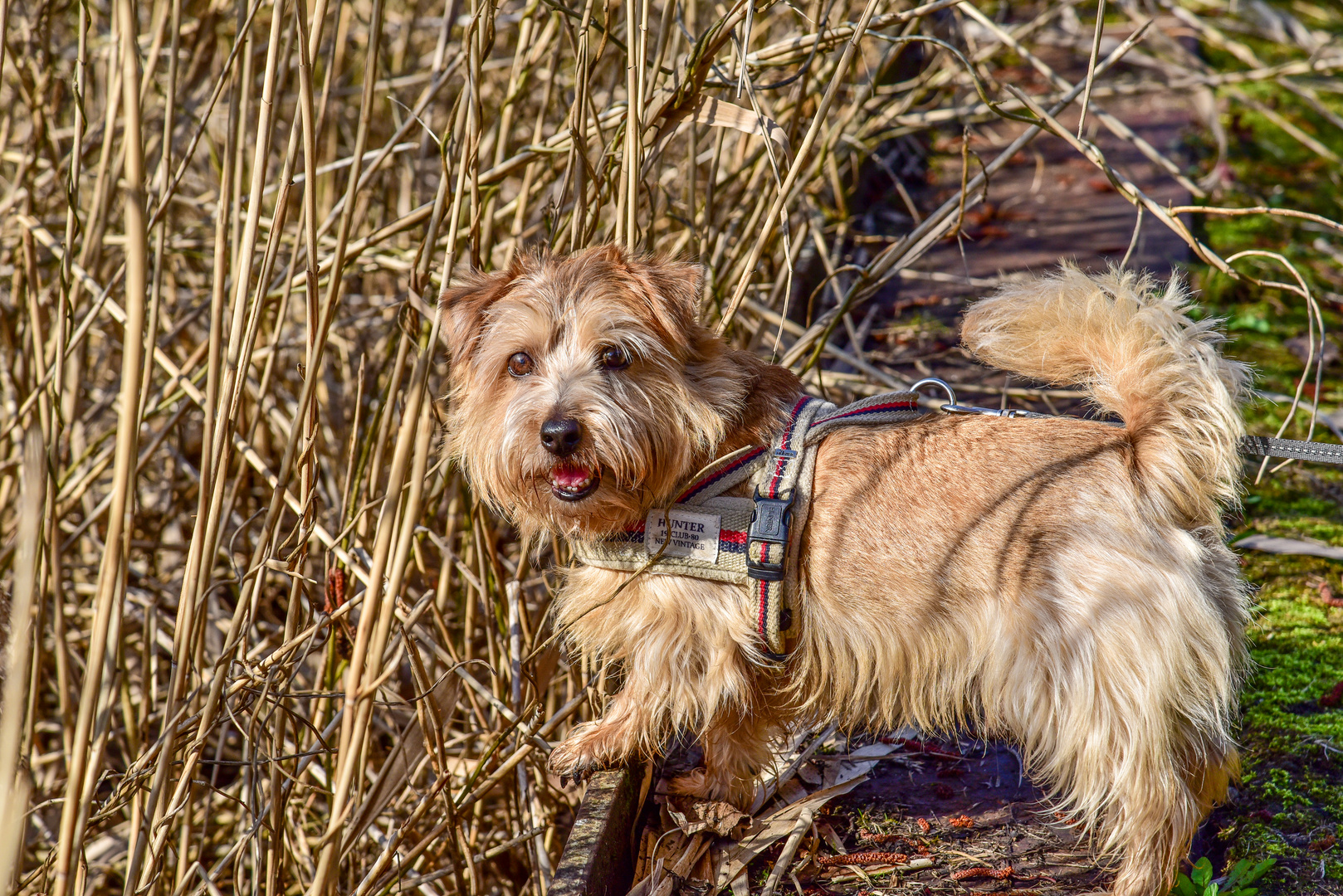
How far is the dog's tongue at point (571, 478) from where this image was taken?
230 centimetres

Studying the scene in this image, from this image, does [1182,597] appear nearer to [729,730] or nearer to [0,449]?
[729,730]

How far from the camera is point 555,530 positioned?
2.53 metres

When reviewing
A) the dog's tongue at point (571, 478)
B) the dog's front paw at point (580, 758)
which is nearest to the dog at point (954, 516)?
the dog's tongue at point (571, 478)

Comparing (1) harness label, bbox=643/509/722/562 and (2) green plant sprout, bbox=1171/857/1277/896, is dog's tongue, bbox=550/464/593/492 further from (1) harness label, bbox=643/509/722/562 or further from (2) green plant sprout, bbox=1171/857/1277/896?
(2) green plant sprout, bbox=1171/857/1277/896

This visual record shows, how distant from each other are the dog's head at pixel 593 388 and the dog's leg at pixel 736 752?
660 millimetres

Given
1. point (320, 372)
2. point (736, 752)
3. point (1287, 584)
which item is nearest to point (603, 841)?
point (736, 752)

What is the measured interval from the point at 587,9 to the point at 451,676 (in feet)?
5.59

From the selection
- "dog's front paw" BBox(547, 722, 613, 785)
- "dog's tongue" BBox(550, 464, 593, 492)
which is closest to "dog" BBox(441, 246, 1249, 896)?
"dog's tongue" BBox(550, 464, 593, 492)

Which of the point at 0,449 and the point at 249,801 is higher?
the point at 0,449

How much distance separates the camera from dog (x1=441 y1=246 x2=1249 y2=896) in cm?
220

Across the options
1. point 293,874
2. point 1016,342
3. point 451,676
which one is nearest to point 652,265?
point 1016,342

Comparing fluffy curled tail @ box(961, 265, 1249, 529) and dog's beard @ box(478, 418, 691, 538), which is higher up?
fluffy curled tail @ box(961, 265, 1249, 529)

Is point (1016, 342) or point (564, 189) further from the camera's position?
point (564, 189)

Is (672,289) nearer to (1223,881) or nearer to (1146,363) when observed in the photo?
(1146,363)
